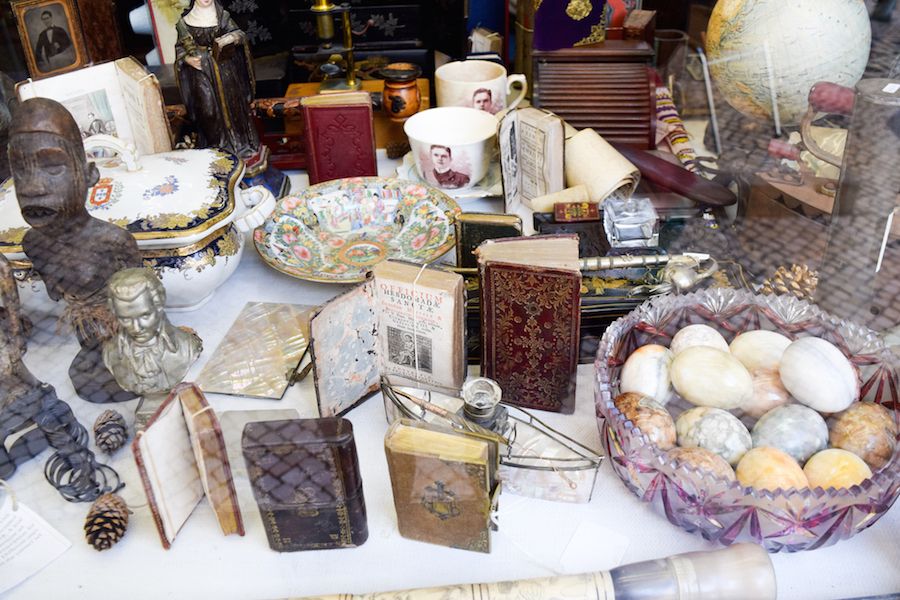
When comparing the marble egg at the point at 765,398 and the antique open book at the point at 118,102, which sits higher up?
the antique open book at the point at 118,102

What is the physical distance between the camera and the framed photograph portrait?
1186mm

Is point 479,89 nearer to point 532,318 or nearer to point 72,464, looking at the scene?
point 532,318

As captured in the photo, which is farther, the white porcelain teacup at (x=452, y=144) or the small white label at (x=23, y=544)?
the white porcelain teacup at (x=452, y=144)

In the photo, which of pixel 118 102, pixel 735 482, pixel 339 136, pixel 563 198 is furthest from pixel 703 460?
pixel 118 102

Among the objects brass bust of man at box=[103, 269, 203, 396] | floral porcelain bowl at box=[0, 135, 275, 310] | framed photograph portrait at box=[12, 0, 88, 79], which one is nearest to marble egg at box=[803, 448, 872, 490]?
brass bust of man at box=[103, 269, 203, 396]

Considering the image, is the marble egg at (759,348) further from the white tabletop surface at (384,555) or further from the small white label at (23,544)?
the small white label at (23,544)

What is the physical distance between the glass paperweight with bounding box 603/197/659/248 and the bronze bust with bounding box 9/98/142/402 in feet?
1.91

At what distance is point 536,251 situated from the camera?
0.84 metres

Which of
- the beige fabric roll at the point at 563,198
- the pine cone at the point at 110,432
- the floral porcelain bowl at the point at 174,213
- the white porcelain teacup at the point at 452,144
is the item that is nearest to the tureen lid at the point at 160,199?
the floral porcelain bowl at the point at 174,213

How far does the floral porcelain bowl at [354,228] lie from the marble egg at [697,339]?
1.16 feet

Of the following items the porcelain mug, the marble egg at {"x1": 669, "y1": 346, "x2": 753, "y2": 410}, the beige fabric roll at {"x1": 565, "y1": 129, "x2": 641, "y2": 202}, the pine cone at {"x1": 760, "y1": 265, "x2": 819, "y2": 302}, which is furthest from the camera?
the porcelain mug

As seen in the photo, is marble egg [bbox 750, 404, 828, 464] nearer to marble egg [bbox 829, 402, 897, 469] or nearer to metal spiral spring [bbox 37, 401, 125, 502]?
marble egg [bbox 829, 402, 897, 469]

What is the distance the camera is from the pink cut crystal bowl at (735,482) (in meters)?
0.69

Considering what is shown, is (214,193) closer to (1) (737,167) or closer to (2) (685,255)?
(2) (685,255)
